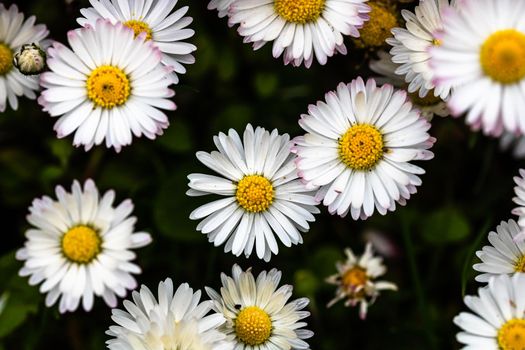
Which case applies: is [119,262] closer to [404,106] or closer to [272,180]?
[272,180]

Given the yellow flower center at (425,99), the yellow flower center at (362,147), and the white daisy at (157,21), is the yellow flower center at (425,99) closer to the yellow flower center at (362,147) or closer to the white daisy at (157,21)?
the yellow flower center at (362,147)

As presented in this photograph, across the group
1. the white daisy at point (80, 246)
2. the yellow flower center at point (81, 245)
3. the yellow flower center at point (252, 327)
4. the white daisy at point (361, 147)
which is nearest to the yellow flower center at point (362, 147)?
the white daisy at point (361, 147)

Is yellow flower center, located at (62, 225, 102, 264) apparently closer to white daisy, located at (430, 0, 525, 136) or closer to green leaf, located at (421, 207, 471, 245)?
white daisy, located at (430, 0, 525, 136)

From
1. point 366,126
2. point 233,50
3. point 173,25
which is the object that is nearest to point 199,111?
point 233,50

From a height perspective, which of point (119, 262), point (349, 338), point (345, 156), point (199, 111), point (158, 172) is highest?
point (199, 111)

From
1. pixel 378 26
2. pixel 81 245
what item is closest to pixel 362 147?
pixel 378 26

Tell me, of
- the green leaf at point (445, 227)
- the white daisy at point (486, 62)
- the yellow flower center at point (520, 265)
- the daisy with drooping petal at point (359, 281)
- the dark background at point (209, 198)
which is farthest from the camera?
the green leaf at point (445, 227)
